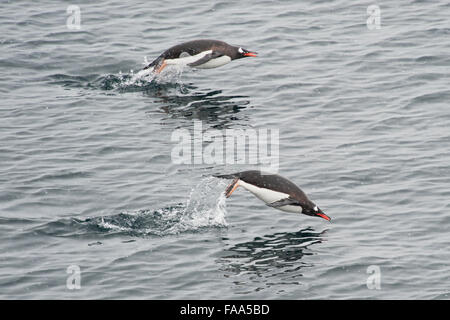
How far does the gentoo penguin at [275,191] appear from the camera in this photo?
17047 millimetres

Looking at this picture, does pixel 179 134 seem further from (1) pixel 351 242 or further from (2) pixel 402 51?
(2) pixel 402 51

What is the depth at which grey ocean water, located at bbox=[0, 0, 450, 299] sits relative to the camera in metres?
15.2

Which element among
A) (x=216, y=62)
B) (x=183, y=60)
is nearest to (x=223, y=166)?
(x=183, y=60)

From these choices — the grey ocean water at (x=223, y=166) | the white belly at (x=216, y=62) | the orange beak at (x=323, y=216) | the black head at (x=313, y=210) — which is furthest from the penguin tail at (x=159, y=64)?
the orange beak at (x=323, y=216)

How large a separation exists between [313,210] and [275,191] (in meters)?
0.85

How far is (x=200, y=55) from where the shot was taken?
1000 inches

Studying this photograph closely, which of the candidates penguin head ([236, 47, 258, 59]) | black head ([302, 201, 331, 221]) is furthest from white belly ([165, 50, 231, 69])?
black head ([302, 201, 331, 221])

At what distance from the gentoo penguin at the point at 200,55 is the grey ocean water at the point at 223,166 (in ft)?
1.70

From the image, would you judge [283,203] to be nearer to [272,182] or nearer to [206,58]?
[272,182]

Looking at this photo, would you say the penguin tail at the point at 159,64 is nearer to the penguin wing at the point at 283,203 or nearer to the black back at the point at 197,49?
the black back at the point at 197,49

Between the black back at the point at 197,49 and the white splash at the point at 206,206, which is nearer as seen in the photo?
the white splash at the point at 206,206

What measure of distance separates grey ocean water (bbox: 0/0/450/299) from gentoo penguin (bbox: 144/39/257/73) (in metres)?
0.52

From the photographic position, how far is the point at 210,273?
1522cm
